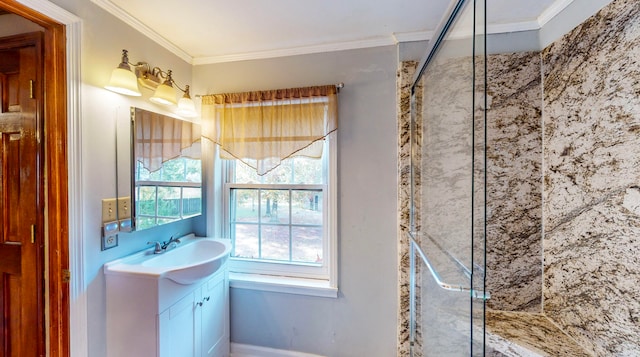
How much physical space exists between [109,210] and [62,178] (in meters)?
0.26

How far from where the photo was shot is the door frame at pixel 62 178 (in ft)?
3.70

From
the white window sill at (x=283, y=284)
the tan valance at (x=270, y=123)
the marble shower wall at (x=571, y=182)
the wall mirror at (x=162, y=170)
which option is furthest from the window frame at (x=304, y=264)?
the marble shower wall at (x=571, y=182)

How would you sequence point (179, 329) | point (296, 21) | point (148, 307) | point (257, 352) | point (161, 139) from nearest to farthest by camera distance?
point (148, 307) → point (179, 329) → point (296, 21) → point (161, 139) → point (257, 352)

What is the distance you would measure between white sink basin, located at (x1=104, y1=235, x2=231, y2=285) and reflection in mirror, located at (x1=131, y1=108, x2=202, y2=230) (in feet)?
0.65

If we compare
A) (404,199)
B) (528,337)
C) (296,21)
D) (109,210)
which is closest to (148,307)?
(109,210)

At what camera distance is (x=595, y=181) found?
3.79ft

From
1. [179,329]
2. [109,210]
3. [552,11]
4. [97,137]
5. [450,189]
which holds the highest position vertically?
[552,11]

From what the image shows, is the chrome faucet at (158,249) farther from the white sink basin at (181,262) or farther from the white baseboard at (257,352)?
the white baseboard at (257,352)

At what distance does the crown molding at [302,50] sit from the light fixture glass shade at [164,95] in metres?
0.51

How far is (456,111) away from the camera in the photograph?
102 cm

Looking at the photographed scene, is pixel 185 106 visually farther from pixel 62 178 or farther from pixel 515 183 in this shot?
pixel 515 183

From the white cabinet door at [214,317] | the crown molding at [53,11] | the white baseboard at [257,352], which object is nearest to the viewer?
the crown molding at [53,11]

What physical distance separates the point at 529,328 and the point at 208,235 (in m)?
2.17

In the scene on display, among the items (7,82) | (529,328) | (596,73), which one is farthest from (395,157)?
(7,82)
